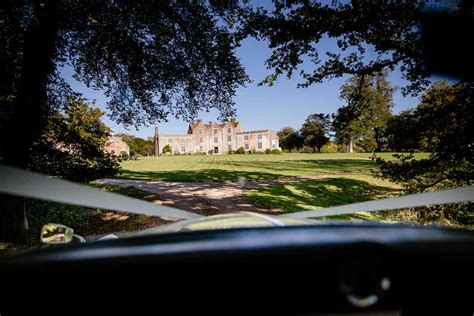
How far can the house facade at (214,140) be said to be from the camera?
316 ft

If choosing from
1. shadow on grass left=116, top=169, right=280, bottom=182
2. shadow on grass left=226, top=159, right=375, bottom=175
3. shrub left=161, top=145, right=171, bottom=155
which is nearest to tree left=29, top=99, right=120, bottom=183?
shadow on grass left=116, top=169, right=280, bottom=182

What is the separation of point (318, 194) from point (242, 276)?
15.3m

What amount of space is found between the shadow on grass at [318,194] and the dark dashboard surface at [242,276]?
1078 cm

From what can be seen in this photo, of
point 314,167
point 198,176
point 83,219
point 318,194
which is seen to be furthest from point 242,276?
point 314,167

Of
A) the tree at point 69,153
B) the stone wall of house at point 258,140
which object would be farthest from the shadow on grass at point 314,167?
the stone wall of house at point 258,140

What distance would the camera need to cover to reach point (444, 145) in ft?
22.0

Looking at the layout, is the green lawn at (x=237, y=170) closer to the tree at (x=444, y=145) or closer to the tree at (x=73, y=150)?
the tree at (x=73, y=150)

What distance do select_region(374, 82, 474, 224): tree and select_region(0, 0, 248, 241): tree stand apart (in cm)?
633

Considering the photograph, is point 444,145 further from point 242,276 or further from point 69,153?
point 69,153

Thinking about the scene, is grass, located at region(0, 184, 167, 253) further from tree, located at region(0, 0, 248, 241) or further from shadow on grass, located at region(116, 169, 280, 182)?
shadow on grass, located at region(116, 169, 280, 182)

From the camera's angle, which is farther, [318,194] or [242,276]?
[318,194]

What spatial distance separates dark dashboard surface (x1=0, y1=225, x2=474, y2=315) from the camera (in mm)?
594

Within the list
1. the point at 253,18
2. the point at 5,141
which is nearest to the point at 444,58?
the point at 253,18

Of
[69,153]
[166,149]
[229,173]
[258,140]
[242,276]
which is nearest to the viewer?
[242,276]
